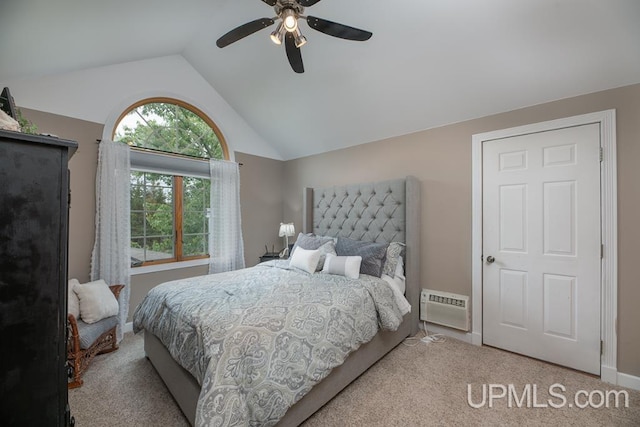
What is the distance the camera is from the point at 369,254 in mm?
2787

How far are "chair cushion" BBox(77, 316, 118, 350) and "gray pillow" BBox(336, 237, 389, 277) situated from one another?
2383mm

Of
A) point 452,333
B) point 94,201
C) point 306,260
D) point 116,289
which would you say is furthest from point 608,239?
point 94,201

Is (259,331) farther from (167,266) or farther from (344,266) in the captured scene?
(167,266)

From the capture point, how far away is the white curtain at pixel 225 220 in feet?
12.3

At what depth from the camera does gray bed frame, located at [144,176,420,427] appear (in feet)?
5.63

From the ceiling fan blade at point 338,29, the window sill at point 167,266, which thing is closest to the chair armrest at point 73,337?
the window sill at point 167,266

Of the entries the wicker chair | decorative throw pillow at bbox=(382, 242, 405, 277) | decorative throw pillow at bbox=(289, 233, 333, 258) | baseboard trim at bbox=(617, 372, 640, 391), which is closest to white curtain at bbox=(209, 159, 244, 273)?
decorative throw pillow at bbox=(289, 233, 333, 258)

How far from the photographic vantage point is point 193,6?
7.93 feet

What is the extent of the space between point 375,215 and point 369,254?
0.68 m

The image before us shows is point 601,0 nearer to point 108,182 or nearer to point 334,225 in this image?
point 334,225

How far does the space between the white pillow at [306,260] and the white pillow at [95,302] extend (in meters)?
1.75

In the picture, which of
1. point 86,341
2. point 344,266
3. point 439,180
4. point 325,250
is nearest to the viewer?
point 86,341

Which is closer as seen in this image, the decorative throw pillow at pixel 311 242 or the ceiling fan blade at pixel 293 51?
the ceiling fan blade at pixel 293 51

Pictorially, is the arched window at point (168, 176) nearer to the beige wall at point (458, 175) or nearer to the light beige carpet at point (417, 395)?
the light beige carpet at point (417, 395)
